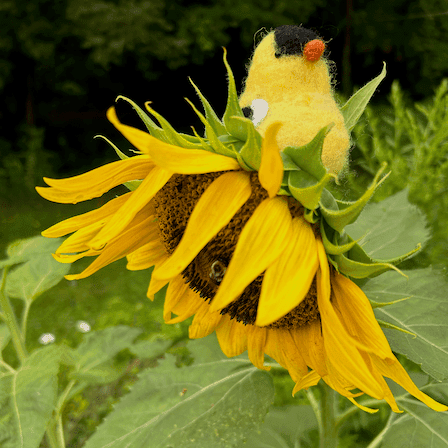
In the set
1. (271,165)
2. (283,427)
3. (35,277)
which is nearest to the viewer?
(271,165)

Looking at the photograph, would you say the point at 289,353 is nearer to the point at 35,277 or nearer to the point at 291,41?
the point at 291,41

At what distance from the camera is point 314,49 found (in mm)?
489

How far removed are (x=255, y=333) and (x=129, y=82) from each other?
3911 mm

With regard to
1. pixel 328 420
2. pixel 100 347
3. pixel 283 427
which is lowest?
pixel 283 427

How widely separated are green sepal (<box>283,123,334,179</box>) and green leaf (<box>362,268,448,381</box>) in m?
0.22

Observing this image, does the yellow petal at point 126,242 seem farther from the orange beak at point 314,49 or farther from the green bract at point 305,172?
the orange beak at point 314,49

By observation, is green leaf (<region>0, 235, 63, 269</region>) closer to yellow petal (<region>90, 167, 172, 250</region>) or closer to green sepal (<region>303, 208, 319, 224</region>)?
yellow petal (<region>90, 167, 172, 250</region>)

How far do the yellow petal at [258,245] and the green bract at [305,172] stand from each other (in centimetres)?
2

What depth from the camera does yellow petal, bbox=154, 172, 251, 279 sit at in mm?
386

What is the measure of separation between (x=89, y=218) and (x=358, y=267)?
0.93 ft

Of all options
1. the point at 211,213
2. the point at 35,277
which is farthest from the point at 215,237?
the point at 35,277

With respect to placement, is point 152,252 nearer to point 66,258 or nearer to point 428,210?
point 66,258

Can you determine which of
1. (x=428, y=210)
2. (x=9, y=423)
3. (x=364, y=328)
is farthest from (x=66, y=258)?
(x=428, y=210)

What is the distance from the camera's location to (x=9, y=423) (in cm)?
56
